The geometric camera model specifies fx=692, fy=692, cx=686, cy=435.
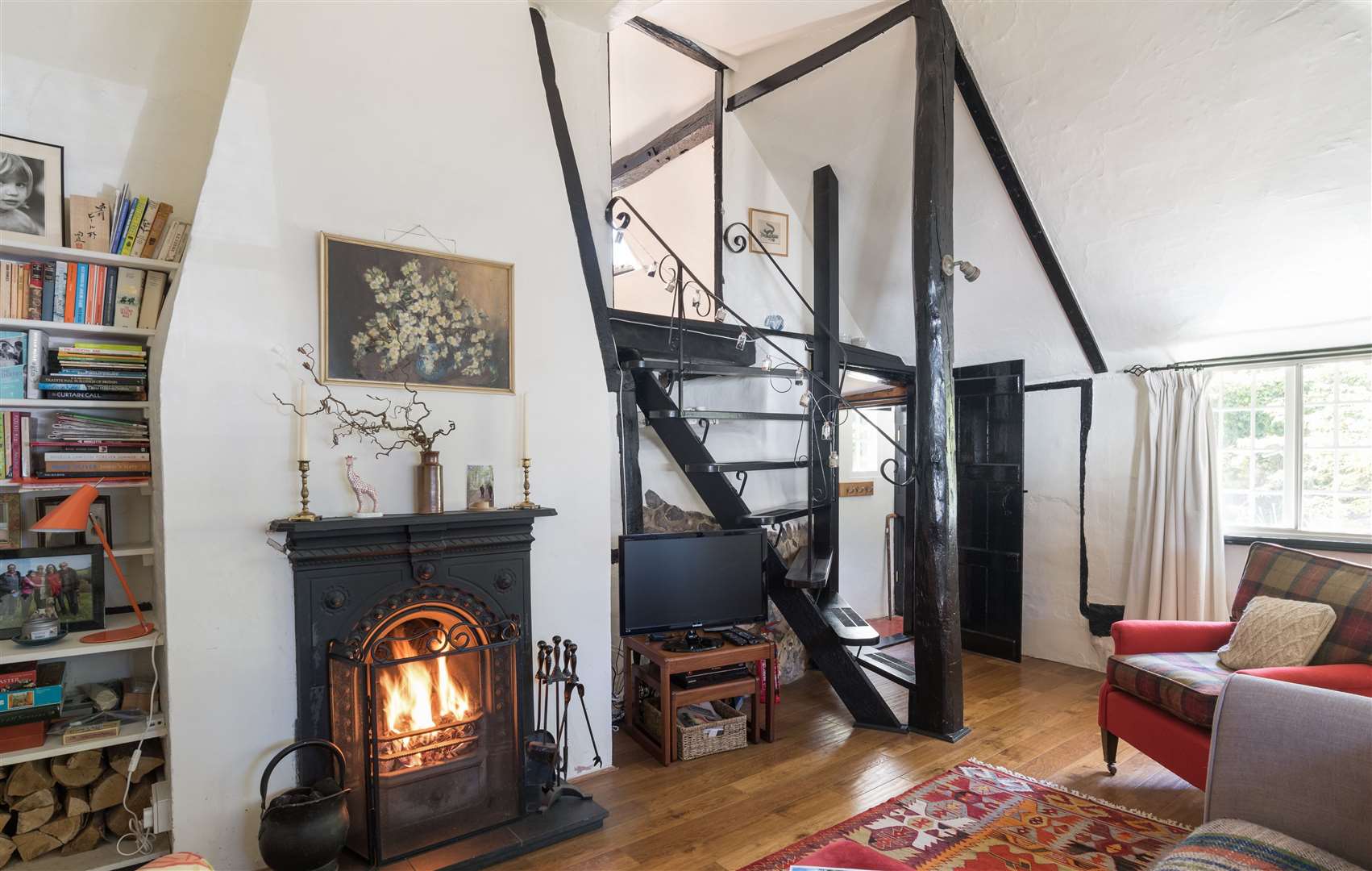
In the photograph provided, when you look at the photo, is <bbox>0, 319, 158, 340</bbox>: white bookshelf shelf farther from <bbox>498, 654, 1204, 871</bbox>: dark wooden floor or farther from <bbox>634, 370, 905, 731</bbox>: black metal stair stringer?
<bbox>498, 654, 1204, 871</bbox>: dark wooden floor

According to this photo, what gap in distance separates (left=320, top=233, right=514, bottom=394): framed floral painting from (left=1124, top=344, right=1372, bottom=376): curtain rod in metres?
3.72

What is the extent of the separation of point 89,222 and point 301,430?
0.96m

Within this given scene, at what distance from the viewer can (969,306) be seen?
14.8ft

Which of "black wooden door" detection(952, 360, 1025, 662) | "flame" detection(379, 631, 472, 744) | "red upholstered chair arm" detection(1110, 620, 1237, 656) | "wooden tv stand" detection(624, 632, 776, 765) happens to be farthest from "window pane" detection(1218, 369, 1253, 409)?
"flame" detection(379, 631, 472, 744)

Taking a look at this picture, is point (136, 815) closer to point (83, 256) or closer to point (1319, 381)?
point (83, 256)

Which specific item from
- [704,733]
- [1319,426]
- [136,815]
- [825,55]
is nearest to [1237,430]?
[1319,426]

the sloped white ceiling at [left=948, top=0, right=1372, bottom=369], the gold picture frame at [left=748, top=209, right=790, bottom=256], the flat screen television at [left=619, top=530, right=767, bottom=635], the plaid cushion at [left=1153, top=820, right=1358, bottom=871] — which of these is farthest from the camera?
the gold picture frame at [left=748, top=209, right=790, bottom=256]

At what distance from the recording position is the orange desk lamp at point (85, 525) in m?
1.92

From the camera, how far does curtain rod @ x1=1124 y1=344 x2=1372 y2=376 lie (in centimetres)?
346

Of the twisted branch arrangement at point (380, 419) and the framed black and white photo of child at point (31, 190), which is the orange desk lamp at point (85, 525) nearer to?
the twisted branch arrangement at point (380, 419)

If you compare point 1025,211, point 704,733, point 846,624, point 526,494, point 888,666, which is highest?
point 1025,211

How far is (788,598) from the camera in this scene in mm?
3605

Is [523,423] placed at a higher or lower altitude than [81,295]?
lower

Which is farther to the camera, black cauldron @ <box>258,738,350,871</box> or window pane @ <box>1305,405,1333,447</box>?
window pane @ <box>1305,405,1333,447</box>
